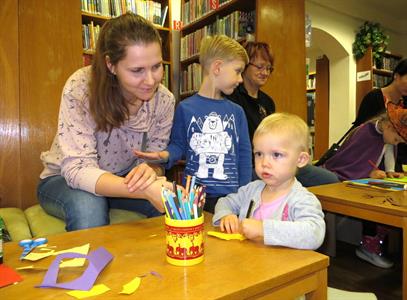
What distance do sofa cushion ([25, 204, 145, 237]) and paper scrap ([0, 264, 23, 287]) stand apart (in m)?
0.58

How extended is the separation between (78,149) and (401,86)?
2.23 meters

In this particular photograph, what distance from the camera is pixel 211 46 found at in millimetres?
1644

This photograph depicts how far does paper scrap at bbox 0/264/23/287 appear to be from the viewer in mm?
633

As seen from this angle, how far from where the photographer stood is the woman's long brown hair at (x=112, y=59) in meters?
1.20

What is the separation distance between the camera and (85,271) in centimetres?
65

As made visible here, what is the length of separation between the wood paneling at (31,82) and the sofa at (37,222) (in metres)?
0.51

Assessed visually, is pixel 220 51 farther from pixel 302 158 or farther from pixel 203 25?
pixel 203 25

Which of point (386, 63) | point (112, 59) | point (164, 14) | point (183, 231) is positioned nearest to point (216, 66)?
point (112, 59)

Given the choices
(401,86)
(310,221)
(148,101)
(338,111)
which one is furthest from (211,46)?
(338,111)

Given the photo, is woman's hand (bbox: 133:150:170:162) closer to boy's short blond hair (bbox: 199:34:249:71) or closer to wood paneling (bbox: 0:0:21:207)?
boy's short blond hair (bbox: 199:34:249:71)

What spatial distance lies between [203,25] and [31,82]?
210 centimetres

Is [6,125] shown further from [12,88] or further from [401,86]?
[401,86]

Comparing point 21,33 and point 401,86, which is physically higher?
point 21,33

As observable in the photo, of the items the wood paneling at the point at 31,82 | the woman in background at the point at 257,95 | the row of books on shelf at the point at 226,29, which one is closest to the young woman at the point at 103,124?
the wood paneling at the point at 31,82
